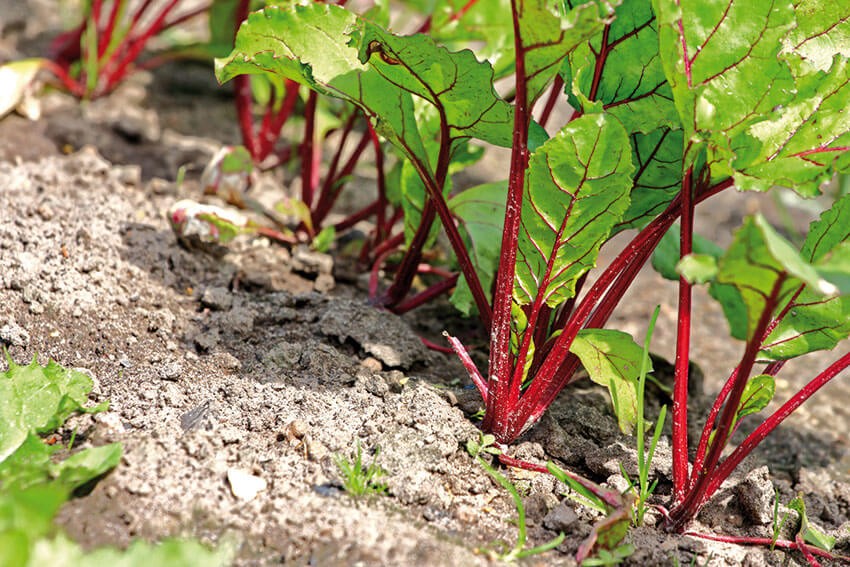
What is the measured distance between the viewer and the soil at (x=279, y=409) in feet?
4.66

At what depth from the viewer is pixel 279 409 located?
1673 mm

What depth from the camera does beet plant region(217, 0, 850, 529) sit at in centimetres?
144

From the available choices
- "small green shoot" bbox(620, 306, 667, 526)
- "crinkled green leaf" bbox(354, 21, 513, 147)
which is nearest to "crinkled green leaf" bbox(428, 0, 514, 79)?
"crinkled green leaf" bbox(354, 21, 513, 147)

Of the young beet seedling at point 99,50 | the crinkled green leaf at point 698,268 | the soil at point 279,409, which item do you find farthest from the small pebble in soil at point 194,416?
the young beet seedling at point 99,50

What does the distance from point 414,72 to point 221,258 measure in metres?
0.91

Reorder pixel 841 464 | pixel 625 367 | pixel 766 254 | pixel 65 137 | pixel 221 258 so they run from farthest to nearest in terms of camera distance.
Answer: pixel 65 137, pixel 221 258, pixel 841 464, pixel 625 367, pixel 766 254

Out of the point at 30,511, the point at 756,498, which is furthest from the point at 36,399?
the point at 756,498

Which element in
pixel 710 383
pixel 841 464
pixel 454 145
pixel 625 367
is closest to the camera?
pixel 625 367

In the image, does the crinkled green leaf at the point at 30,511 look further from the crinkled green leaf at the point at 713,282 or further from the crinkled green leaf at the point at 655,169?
the crinkled green leaf at the point at 655,169

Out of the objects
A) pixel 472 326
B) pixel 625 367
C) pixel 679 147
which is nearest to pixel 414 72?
pixel 679 147

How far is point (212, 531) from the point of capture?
138 centimetres

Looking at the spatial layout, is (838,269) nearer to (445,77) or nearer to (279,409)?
(445,77)

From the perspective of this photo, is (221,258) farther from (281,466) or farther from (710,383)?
(710,383)

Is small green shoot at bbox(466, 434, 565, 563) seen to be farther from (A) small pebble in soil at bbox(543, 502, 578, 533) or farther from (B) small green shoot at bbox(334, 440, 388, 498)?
(B) small green shoot at bbox(334, 440, 388, 498)
